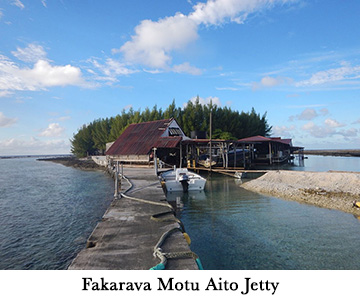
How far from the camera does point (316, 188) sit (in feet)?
46.2

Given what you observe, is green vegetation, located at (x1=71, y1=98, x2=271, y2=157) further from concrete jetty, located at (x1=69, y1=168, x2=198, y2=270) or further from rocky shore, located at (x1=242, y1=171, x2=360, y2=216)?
concrete jetty, located at (x1=69, y1=168, x2=198, y2=270)

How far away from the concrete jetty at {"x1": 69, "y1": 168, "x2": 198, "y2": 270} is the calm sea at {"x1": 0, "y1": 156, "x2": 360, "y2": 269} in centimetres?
154

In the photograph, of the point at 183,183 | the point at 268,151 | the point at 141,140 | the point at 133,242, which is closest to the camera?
the point at 133,242

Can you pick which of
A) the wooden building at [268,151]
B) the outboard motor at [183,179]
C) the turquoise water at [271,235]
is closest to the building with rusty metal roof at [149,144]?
the outboard motor at [183,179]

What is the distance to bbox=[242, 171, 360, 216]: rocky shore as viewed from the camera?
1193 centimetres

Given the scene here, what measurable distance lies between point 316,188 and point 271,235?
26.3 ft

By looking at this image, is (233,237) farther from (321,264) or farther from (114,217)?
(114,217)

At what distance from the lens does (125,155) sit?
29.5 meters

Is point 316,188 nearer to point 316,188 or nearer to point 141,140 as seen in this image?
point 316,188

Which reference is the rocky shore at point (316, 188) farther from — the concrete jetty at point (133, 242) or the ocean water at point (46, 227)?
the ocean water at point (46, 227)

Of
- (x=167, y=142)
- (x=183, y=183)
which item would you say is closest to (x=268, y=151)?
(x=167, y=142)

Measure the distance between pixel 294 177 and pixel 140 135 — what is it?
20.2 m

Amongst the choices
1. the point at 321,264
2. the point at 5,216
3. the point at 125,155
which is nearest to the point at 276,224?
the point at 321,264

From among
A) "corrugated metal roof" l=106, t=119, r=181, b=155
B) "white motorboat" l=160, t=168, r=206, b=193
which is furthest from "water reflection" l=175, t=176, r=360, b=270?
"corrugated metal roof" l=106, t=119, r=181, b=155
